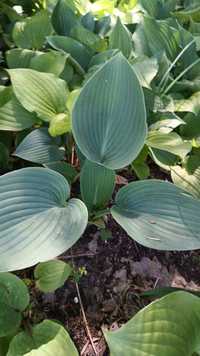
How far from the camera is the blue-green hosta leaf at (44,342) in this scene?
2.97 ft

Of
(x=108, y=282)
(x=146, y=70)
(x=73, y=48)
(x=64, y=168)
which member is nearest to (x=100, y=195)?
(x=64, y=168)

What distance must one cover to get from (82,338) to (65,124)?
525 millimetres

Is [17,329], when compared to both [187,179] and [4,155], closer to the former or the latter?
[4,155]

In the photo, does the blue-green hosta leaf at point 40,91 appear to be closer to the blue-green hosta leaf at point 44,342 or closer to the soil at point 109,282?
the soil at point 109,282

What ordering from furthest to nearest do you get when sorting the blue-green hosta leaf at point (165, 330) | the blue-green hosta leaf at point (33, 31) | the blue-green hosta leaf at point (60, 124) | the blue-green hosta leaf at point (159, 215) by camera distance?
the blue-green hosta leaf at point (33, 31), the blue-green hosta leaf at point (60, 124), the blue-green hosta leaf at point (159, 215), the blue-green hosta leaf at point (165, 330)

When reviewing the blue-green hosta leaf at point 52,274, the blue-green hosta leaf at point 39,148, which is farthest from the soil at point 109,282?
the blue-green hosta leaf at point 39,148

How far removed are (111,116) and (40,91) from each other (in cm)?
28

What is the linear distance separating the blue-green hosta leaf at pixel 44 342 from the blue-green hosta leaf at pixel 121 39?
832 mm

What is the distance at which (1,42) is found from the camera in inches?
60.9

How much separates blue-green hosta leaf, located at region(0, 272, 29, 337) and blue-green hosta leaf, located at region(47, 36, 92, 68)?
27.6 inches

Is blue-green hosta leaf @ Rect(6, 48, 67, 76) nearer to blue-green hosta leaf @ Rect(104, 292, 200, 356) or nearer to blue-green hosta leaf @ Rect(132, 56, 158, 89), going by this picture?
blue-green hosta leaf @ Rect(132, 56, 158, 89)

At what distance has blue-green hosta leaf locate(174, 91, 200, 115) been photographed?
134 centimetres

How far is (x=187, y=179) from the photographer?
4.18ft

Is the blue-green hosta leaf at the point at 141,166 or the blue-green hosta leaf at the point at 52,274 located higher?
the blue-green hosta leaf at the point at 141,166
